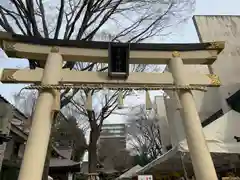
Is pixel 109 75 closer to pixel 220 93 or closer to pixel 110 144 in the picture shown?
pixel 220 93

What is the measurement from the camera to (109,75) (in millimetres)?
5586

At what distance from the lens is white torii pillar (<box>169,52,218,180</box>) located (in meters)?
4.68

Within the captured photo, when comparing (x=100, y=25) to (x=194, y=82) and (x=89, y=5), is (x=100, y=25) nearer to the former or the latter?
(x=89, y=5)

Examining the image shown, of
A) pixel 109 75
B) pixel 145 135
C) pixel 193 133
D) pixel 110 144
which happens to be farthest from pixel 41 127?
pixel 110 144

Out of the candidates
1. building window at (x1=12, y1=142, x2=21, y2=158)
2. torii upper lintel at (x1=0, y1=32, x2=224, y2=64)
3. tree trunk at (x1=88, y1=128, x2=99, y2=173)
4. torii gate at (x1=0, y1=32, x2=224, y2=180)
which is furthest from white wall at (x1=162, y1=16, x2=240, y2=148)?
building window at (x1=12, y1=142, x2=21, y2=158)

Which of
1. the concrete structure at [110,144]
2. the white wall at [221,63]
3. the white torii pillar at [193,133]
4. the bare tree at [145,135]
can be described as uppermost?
the concrete structure at [110,144]

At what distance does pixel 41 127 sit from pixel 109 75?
171cm

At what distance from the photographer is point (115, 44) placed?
5.82m

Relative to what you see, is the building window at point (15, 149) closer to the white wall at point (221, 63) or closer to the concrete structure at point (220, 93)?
the concrete structure at point (220, 93)

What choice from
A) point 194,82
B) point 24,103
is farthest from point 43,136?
point 24,103

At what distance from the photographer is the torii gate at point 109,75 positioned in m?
4.84

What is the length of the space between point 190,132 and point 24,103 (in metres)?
20.1

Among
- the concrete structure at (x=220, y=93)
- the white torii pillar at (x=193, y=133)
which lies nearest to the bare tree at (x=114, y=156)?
the concrete structure at (x=220, y=93)

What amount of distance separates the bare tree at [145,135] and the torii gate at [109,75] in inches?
904
